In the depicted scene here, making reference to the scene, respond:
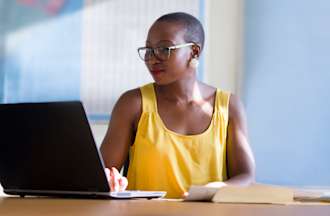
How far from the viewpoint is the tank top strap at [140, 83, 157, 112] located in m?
1.97

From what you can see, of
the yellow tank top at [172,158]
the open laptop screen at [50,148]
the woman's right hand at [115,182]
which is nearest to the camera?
the open laptop screen at [50,148]

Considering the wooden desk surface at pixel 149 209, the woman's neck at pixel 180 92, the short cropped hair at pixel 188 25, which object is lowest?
the wooden desk surface at pixel 149 209

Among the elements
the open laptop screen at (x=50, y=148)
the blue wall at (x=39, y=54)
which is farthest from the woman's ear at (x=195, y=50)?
the open laptop screen at (x=50, y=148)

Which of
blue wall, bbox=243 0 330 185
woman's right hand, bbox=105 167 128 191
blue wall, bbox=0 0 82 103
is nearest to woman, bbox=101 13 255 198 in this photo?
woman's right hand, bbox=105 167 128 191

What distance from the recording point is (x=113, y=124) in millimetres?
1948

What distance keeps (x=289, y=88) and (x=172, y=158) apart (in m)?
0.85

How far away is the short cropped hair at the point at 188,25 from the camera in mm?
2018

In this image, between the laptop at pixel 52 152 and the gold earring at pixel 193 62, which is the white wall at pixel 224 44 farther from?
the laptop at pixel 52 152

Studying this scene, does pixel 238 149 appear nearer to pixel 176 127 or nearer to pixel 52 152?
pixel 176 127

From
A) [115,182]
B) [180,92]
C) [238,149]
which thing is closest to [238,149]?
[238,149]

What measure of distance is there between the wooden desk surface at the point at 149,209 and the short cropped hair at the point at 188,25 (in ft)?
3.09

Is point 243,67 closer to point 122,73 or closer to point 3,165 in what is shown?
point 122,73

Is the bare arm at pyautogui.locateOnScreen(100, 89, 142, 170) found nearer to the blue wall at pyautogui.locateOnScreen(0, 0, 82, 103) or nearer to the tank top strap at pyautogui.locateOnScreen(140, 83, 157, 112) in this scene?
the tank top strap at pyautogui.locateOnScreen(140, 83, 157, 112)

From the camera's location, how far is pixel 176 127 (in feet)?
6.35
